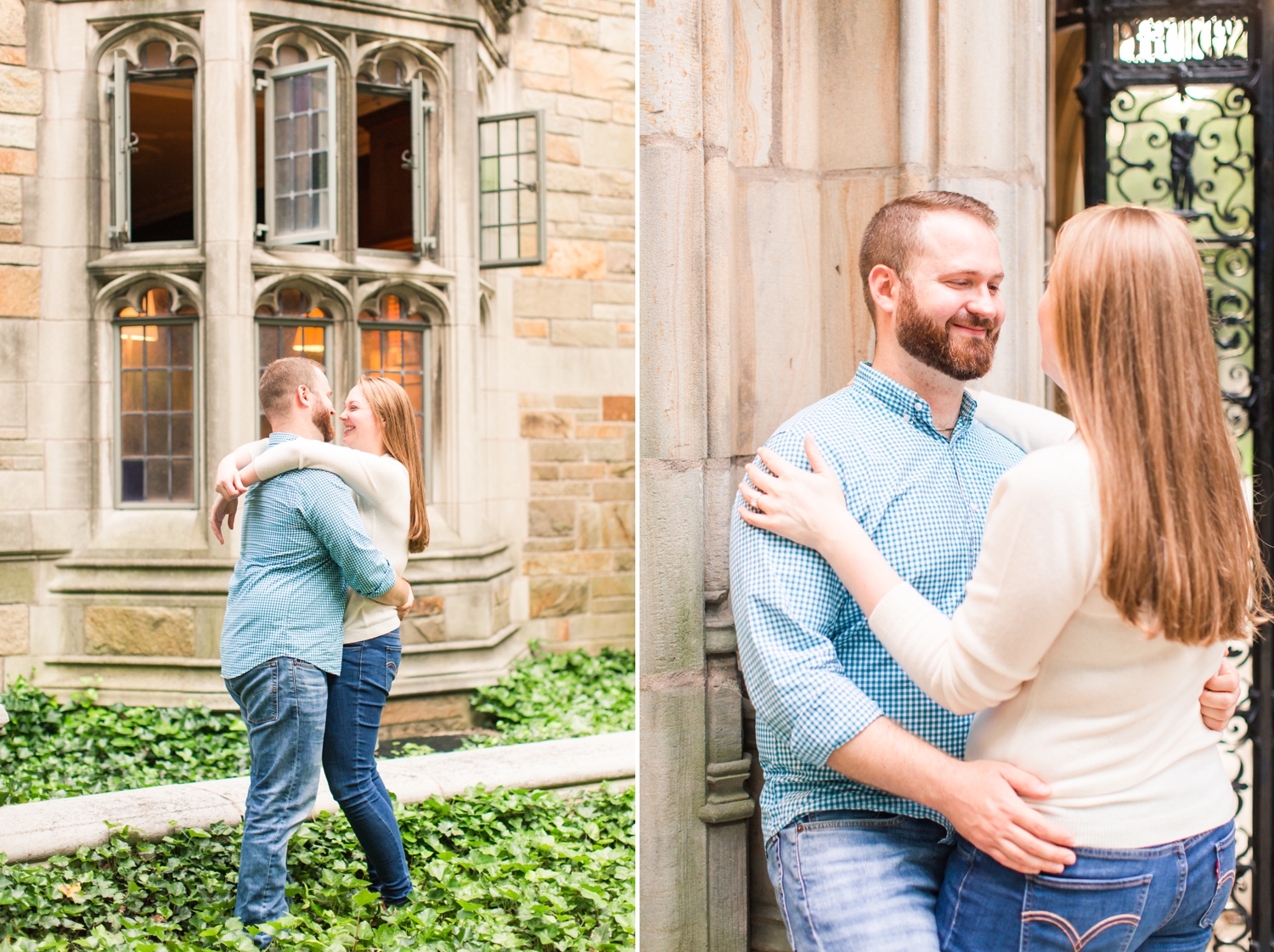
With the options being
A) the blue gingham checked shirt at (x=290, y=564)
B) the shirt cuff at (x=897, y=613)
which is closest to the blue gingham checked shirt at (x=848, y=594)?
the shirt cuff at (x=897, y=613)

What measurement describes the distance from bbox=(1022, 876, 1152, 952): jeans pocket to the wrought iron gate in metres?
1.68

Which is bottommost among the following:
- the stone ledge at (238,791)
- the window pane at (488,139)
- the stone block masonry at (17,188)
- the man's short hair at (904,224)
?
the stone ledge at (238,791)

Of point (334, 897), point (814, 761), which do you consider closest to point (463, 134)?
point (334, 897)

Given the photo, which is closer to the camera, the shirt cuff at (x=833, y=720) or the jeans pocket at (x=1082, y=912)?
the jeans pocket at (x=1082, y=912)

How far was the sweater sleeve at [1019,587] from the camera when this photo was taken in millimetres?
1198

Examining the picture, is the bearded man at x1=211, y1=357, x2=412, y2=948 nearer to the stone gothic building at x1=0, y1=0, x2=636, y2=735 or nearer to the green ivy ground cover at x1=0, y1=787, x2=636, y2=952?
the green ivy ground cover at x1=0, y1=787, x2=636, y2=952

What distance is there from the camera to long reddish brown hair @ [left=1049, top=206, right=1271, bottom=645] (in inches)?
46.7

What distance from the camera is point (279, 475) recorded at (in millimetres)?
2531

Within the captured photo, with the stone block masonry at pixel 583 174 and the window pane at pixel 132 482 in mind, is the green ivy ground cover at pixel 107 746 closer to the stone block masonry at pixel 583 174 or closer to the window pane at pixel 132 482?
the window pane at pixel 132 482

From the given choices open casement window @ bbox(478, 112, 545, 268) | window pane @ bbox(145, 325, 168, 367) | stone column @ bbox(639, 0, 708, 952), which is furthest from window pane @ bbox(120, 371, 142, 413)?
stone column @ bbox(639, 0, 708, 952)

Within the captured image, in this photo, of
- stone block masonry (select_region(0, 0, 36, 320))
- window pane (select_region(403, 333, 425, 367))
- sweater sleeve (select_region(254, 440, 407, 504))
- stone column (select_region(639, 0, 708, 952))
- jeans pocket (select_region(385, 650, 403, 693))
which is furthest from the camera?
window pane (select_region(403, 333, 425, 367))

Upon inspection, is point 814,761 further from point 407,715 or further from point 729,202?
point 407,715

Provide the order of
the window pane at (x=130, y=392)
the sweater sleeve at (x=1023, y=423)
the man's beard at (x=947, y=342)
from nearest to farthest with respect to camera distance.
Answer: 1. the man's beard at (x=947, y=342)
2. the sweater sleeve at (x=1023, y=423)
3. the window pane at (x=130, y=392)

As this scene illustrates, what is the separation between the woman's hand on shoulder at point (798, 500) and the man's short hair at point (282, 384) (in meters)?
1.47
